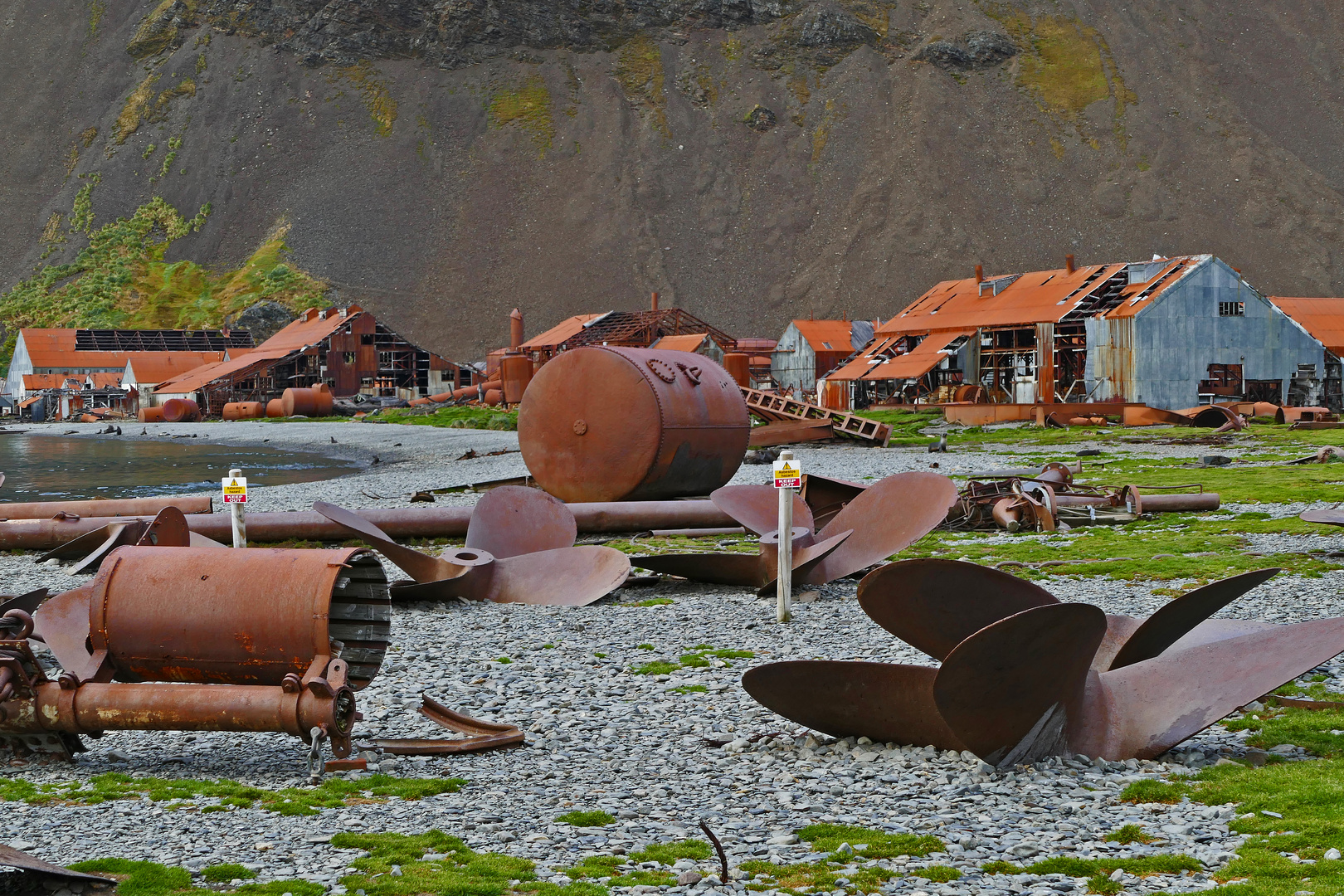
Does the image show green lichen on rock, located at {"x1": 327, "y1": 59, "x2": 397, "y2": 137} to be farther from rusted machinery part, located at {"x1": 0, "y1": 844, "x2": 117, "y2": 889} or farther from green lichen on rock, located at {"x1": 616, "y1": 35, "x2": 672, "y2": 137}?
rusted machinery part, located at {"x1": 0, "y1": 844, "x2": 117, "y2": 889}

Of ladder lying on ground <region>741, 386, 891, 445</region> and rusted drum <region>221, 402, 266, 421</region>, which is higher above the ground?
rusted drum <region>221, 402, 266, 421</region>

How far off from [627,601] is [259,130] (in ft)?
365

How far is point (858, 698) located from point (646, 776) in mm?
1151

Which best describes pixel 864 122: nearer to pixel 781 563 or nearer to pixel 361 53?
pixel 361 53

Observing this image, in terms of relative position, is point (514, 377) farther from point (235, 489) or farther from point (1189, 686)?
point (1189, 686)

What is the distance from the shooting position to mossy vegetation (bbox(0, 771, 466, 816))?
593 cm

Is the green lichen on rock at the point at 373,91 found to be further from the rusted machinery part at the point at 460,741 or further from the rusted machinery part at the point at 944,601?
the rusted machinery part at the point at 944,601

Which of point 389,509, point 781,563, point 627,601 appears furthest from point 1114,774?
point 389,509

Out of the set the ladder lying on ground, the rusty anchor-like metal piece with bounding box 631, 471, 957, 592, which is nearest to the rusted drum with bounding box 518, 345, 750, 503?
the rusty anchor-like metal piece with bounding box 631, 471, 957, 592

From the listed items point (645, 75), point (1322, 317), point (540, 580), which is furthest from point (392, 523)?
point (645, 75)

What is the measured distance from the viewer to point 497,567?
12102 mm

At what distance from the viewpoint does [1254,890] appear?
14.8 feet

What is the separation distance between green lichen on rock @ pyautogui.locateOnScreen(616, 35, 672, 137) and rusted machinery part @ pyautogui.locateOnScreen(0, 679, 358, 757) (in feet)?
353

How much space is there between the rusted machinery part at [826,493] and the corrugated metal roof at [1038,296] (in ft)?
107
